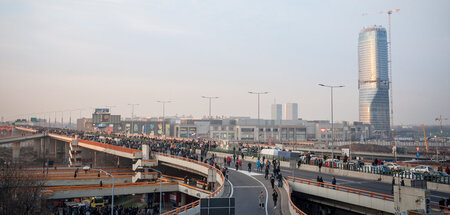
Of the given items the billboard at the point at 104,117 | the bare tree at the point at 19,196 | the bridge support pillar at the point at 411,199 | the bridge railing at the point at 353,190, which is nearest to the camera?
the bridge support pillar at the point at 411,199

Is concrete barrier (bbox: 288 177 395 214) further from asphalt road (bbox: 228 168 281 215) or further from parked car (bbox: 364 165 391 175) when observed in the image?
parked car (bbox: 364 165 391 175)

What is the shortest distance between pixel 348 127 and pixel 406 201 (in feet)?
610

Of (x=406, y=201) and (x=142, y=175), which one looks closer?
(x=406, y=201)

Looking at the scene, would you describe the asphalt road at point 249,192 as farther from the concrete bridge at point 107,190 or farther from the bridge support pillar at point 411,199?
the bridge support pillar at point 411,199

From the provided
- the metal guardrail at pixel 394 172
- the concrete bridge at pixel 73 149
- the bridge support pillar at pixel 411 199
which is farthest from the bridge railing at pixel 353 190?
the concrete bridge at pixel 73 149

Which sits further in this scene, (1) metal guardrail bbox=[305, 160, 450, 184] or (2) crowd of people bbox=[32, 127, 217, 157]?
(2) crowd of people bbox=[32, 127, 217, 157]

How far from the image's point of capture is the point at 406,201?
2322 centimetres

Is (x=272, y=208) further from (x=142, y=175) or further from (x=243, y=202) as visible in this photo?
(x=142, y=175)

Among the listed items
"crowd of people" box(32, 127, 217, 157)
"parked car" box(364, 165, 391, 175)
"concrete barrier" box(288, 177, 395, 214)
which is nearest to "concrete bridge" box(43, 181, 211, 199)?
"crowd of people" box(32, 127, 217, 157)

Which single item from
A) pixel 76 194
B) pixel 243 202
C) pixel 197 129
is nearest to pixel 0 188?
pixel 76 194

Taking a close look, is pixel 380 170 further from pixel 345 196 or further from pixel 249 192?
pixel 249 192

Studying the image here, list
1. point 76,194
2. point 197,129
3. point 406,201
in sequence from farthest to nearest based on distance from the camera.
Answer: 1. point 197,129
2. point 76,194
3. point 406,201

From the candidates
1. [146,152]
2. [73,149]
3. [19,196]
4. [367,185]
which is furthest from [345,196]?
[73,149]

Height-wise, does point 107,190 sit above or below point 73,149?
below
